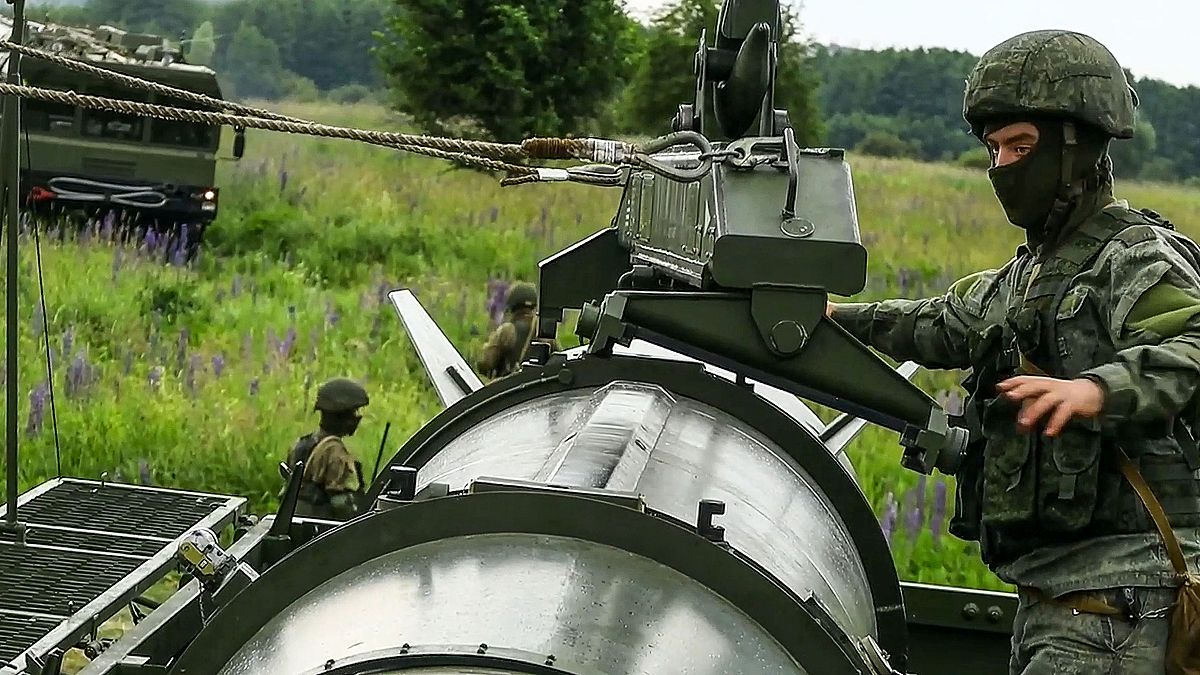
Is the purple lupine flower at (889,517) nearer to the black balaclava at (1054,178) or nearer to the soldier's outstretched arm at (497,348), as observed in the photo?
the soldier's outstretched arm at (497,348)

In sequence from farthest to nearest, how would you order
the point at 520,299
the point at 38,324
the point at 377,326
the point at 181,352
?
1. the point at 377,326
2. the point at 181,352
3. the point at 38,324
4. the point at 520,299

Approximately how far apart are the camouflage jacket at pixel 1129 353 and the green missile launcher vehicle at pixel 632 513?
277mm

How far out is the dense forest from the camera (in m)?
15.9

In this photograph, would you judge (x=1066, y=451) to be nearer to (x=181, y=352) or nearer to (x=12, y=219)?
(x=12, y=219)

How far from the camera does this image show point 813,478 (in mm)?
3359

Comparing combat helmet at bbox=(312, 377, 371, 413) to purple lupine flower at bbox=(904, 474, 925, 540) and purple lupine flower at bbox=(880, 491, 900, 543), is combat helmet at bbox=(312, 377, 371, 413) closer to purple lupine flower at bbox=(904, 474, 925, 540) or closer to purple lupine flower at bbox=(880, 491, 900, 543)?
purple lupine flower at bbox=(880, 491, 900, 543)

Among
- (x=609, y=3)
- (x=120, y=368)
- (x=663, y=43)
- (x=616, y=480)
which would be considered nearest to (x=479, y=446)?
(x=616, y=480)

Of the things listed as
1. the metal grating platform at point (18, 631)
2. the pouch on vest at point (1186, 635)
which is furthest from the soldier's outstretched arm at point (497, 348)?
the pouch on vest at point (1186, 635)

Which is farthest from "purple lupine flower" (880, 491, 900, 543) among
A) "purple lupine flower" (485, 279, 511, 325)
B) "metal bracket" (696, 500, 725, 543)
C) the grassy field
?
"metal bracket" (696, 500, 725, 543)

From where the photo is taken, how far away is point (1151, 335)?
273cm

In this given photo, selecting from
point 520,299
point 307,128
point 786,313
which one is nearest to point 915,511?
point 520,299

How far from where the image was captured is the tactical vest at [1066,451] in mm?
2867

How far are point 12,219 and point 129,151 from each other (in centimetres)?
1067

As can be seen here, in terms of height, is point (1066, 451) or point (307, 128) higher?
point (307, 128)
